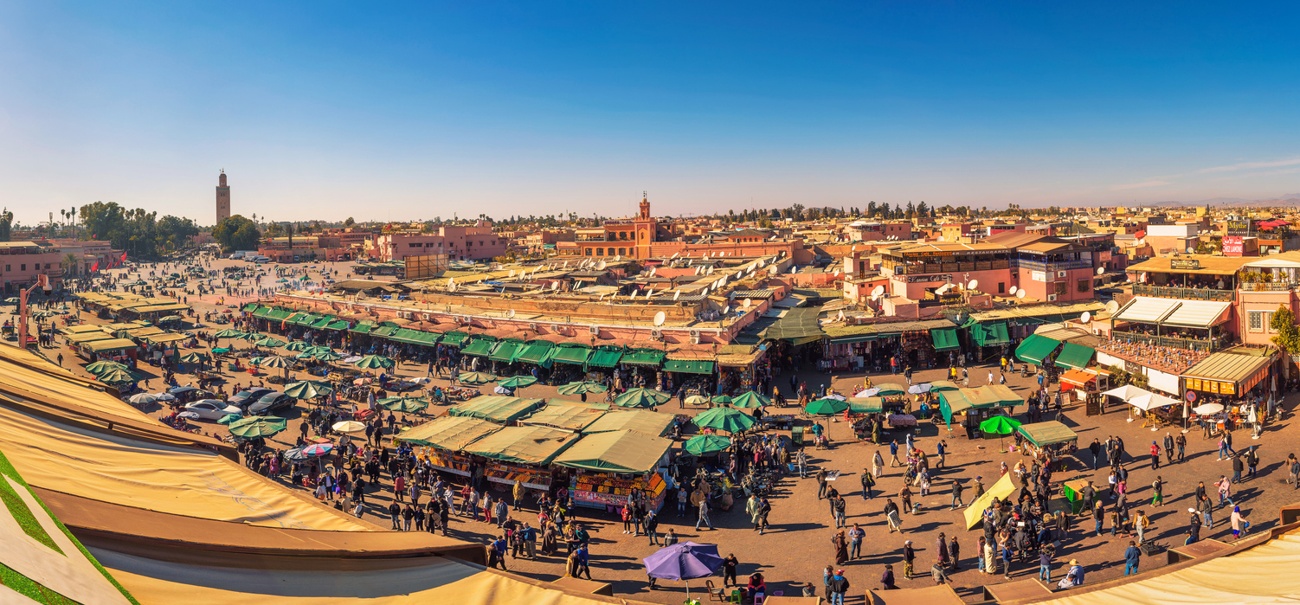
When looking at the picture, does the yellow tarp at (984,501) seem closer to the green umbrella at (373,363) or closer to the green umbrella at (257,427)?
the green umbrella at (257,427)

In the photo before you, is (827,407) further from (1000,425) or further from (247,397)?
(247,397)

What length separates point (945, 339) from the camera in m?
27.5

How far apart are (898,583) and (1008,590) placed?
5105 mm

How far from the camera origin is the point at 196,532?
4.84 metres

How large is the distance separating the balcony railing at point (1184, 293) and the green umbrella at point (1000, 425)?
9583 millimetres

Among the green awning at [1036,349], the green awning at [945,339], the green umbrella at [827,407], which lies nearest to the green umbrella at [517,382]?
the green umbrella at [827,407]

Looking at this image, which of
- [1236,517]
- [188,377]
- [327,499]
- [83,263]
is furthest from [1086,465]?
[83,263]

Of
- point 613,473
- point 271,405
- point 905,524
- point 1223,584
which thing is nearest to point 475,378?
point 271,405

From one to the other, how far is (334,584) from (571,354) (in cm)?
2296

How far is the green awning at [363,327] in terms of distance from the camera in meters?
34.5

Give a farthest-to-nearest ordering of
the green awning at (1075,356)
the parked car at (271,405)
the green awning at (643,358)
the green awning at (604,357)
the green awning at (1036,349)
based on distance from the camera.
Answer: the green awning at (604,357)
the green awning at (643,358)
the green awning at (1036,349)
the green awning at (1075,356)
the parked car at (271,405)

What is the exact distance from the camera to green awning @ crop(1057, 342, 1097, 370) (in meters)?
22.3

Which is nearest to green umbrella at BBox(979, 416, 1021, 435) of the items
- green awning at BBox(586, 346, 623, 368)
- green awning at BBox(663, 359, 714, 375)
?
green awning at BBox(663, 359, 714, 375)

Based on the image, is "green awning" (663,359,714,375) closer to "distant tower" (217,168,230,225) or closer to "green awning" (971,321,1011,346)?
"green awning" (971,321,1011,346)
